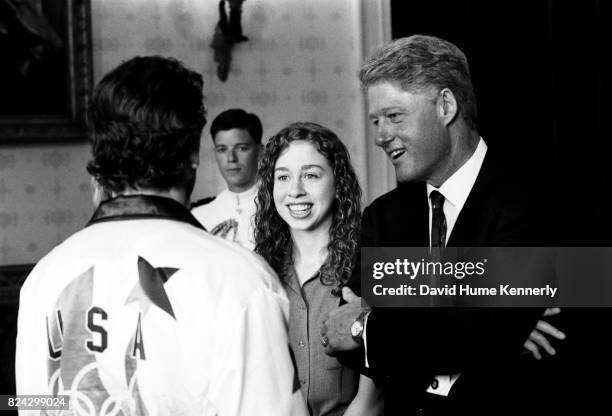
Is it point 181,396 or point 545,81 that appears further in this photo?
point 545,81

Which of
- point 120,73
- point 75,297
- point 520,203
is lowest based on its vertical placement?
point 75,297

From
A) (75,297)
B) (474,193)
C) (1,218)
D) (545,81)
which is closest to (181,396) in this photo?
(75,297)

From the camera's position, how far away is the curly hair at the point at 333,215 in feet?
8.16

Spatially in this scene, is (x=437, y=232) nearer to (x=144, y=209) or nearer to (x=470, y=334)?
(x=470, y=334)

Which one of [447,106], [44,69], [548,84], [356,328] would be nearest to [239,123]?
[44,69]

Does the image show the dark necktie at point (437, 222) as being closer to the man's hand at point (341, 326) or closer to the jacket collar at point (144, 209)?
the man's hand at point (341, 326)

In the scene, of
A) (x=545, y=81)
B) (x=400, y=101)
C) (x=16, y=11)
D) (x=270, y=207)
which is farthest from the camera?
(x=16, y=11)

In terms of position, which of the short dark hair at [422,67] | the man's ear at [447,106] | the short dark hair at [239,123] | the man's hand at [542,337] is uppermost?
the short dark hair at [239,123]

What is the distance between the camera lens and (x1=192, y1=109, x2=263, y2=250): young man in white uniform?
153 inches

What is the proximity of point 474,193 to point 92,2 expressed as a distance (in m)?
3.49

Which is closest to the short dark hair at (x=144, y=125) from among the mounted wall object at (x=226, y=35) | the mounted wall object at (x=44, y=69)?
the mounted wall object at (x=44, y=69)

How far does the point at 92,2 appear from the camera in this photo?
16.0 ft

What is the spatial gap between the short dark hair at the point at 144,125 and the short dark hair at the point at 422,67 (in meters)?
0.83

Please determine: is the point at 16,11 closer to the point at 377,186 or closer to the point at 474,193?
the point at 377,186
